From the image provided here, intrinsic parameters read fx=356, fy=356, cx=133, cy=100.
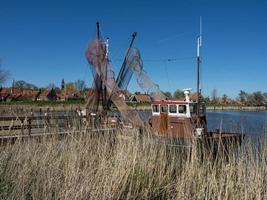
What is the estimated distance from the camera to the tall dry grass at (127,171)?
5.49 meters

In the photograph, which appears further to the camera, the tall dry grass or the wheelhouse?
the wheelhouse

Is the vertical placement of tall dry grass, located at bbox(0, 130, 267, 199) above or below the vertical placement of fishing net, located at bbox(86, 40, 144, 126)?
below

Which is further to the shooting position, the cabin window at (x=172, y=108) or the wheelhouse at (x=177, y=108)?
the cabin window at (x=172, y=108)

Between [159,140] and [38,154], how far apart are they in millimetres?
2592

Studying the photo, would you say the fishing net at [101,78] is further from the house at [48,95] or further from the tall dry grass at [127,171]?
the house at [48,95]

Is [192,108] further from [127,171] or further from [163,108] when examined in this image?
[127,171]

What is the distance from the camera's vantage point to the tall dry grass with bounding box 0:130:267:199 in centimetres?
549

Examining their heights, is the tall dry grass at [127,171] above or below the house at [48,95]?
below

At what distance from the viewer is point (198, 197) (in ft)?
18.9

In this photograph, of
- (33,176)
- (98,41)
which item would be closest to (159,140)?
(33,176)

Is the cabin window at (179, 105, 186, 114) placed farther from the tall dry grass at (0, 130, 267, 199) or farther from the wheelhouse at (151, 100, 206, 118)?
the tall dry grass at (0, 130, 267, 199)

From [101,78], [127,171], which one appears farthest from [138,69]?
[127,171]

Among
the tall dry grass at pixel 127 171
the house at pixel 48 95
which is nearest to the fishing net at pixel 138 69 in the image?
the tall dry grass at pixel 127 171

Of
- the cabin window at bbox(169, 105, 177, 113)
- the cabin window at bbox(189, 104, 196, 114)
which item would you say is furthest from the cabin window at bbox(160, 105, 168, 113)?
the cabin window at bbox(189, 104, 196, 114)
